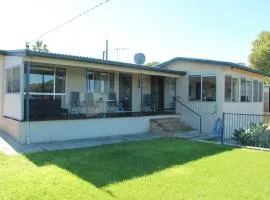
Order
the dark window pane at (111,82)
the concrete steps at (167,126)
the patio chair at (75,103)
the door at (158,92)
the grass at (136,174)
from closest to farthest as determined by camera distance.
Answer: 1. the grass at (136,174)
2. the patio chair at (75,103)
3. the concrete steps at (167,126)
4. the dark window pane at (111,82)
5. the door at (158,92)

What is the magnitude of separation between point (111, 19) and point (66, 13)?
7.65 ft

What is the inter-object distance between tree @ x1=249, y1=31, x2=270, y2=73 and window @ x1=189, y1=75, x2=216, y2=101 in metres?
22.1

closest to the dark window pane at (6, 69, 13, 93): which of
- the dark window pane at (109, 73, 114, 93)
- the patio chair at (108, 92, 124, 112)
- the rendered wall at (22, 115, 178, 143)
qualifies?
the rendered wall at (22, 115, 178, 143)

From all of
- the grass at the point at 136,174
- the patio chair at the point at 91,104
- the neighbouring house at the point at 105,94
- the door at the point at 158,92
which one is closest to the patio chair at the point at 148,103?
the neighbouring house at the point at 105,94

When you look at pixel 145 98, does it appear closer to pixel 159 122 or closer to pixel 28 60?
pixel 159 122

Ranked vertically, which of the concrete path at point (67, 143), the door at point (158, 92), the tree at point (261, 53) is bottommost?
the concrete path at point (67, 143)

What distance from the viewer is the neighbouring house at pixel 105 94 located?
11.1m

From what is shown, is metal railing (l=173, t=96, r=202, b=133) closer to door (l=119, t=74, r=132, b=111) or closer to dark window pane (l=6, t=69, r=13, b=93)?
door (l=119, t=74, r=132, b=111)

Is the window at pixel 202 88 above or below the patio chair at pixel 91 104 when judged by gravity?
above

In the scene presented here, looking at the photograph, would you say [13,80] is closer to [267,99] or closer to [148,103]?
[148,103]

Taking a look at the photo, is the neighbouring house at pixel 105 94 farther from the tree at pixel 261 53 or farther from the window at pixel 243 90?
the tree at pixel 261 53

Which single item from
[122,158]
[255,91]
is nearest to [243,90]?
[255,91]

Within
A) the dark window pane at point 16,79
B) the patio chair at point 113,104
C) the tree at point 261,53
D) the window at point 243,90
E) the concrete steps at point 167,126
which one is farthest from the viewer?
the tree at point 261,53

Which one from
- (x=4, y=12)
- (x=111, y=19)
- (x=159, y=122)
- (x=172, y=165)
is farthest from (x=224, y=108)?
(x=4, y=12)
